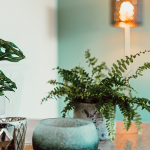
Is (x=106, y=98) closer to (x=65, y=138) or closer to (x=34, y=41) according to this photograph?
(x=65, y=138)

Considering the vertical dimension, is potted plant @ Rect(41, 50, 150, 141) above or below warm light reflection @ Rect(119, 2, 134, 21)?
below

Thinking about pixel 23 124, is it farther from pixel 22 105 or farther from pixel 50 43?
pixel 50 43

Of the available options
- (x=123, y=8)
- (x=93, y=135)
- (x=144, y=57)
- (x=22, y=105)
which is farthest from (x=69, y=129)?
(x=144, y=57)

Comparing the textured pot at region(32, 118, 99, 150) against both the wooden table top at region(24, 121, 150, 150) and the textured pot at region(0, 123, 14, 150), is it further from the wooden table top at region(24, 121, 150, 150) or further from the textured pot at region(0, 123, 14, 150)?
the wooden table top at region(24, 121, 150, 150)

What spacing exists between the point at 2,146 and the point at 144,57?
202 centimetres

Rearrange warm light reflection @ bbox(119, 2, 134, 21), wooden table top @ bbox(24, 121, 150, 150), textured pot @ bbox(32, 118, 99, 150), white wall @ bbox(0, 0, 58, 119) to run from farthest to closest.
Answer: warm light reflection @ bbox(119, 2, 134, 21)
white wall @ bbox(0, 0, 58, 119)
wooden table top @ bbox(24, 121, 150, 150)
textured pot @ bbox(32, 118, 99, 150)

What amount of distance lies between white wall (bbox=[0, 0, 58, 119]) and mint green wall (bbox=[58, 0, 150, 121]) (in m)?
0.14

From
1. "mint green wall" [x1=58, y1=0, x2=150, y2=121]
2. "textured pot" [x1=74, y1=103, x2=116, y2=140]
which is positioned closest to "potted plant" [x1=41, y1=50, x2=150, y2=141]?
"textured pot" [x1=74, y1=103, x2=116, y2=140]

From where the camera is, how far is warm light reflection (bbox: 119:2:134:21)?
6.10ft

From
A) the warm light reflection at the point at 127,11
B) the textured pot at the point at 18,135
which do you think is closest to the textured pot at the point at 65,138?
the textured pot at the point at 18,135

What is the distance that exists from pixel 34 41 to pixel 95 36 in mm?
814

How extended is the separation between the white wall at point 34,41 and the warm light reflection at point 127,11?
0.81 meters

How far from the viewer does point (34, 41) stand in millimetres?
1873

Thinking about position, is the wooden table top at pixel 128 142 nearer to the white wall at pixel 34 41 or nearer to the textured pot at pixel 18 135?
the textured pot at pixel 18 135
